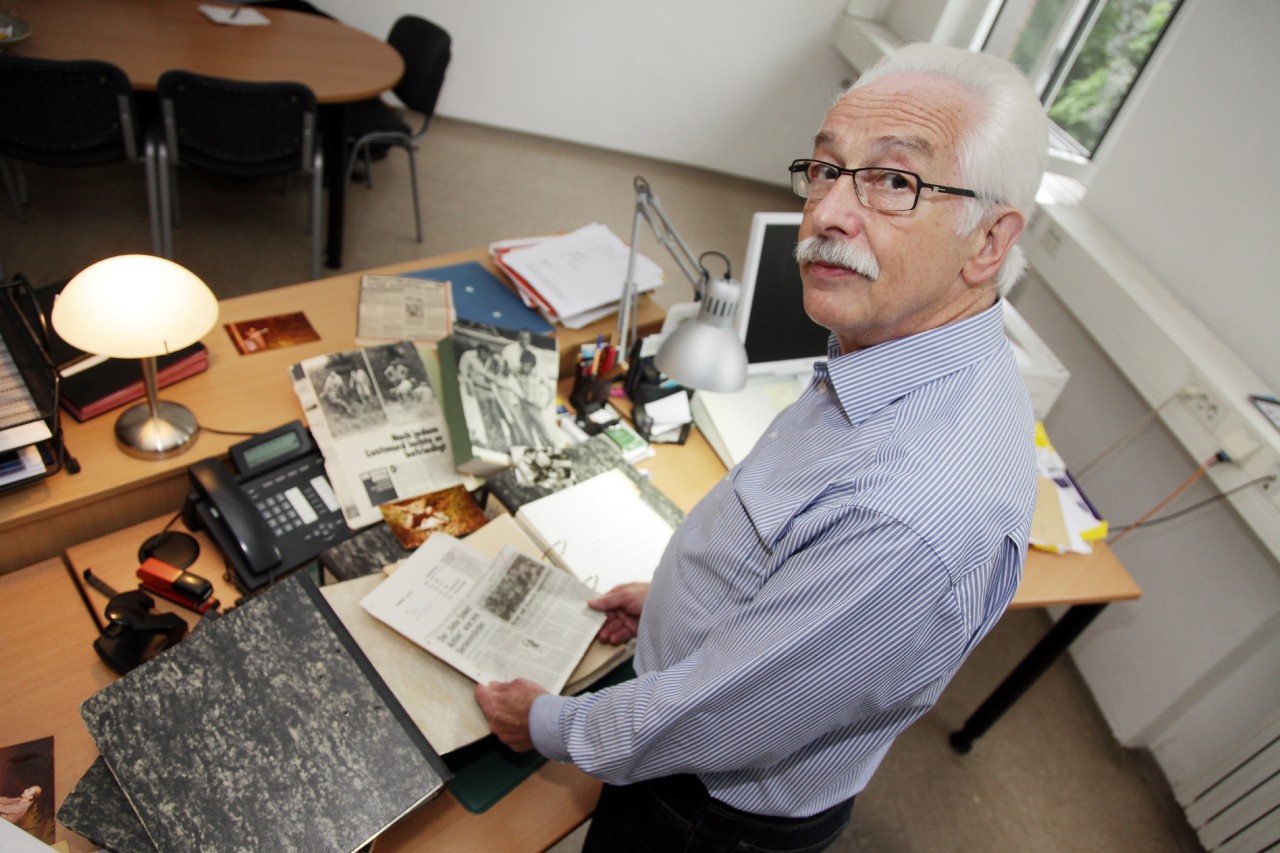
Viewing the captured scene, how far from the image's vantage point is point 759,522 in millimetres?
953

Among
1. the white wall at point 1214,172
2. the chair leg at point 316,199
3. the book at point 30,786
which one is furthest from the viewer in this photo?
the chair leg at point 316,199

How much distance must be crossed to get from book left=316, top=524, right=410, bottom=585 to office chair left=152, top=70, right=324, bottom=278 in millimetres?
1981

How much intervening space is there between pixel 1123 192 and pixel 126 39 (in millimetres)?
3850

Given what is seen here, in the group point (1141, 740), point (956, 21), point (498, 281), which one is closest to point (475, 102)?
point (956, 21)

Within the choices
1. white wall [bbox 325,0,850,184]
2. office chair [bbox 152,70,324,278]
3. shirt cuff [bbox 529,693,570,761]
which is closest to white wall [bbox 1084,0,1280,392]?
shirt cuff [bbox 529,693,570,761]

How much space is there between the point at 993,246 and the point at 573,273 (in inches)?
51.0

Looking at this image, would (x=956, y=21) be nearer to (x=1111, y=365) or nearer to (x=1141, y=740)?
(x=1111, y=365)

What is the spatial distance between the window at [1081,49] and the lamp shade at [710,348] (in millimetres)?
2773

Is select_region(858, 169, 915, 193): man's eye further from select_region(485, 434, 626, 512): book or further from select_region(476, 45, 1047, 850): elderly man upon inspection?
select_region(485, 434, 626, 512): book

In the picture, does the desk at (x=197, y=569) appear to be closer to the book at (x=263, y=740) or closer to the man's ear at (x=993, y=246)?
the book at (x=263, y=740)

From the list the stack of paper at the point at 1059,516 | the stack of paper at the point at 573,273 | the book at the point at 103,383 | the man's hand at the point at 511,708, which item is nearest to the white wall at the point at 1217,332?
the stack of paper at the point at 1059,516

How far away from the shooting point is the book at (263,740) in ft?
3.05

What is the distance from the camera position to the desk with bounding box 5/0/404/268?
9.22 feet

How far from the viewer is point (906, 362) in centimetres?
95
